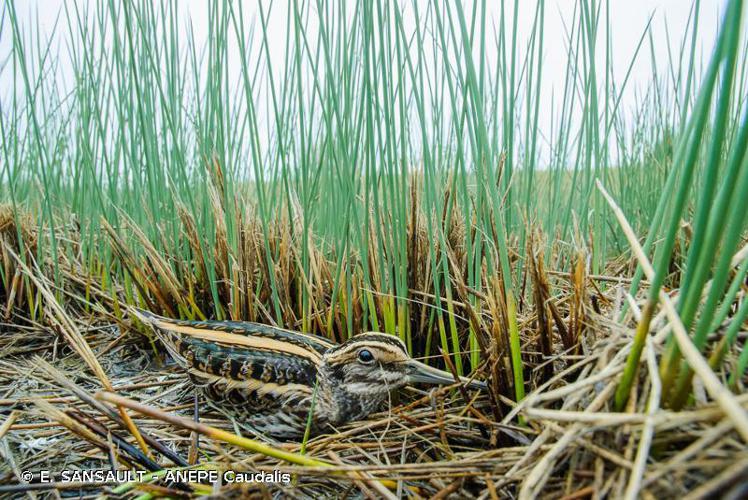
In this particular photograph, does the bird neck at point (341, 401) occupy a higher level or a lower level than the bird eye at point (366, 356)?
lower

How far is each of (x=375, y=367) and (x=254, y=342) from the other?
0.37 m

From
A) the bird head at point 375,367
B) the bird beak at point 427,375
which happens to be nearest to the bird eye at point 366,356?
the bird head at point 375,367

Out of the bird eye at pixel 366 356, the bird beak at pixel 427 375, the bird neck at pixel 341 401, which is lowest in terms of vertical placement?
the bird neck at pixel 341 401

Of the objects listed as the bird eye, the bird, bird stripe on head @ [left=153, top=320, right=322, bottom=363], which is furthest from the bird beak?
bird stripe on head @ [left=153, top=320, right=322, bottom=363]

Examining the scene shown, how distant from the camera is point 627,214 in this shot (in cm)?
251

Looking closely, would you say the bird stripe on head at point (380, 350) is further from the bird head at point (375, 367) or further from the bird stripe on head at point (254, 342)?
the bird stripe on head at point (254, 342)

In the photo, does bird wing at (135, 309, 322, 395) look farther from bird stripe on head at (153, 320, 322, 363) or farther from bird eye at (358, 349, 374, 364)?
bird eye at (358, 349, 374, 364)

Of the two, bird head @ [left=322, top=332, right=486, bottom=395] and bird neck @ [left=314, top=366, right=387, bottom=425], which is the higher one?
bird head @ [left=322, top=332, right=486, bottom=395]

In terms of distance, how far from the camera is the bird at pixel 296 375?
1228mm

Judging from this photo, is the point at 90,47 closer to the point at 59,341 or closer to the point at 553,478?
the point at 59,341

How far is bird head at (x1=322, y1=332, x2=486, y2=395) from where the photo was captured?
1.21 m

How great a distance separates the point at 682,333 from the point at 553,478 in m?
0.30

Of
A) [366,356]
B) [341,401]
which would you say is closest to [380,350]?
[366,356]

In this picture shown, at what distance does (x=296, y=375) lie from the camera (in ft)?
4.21
